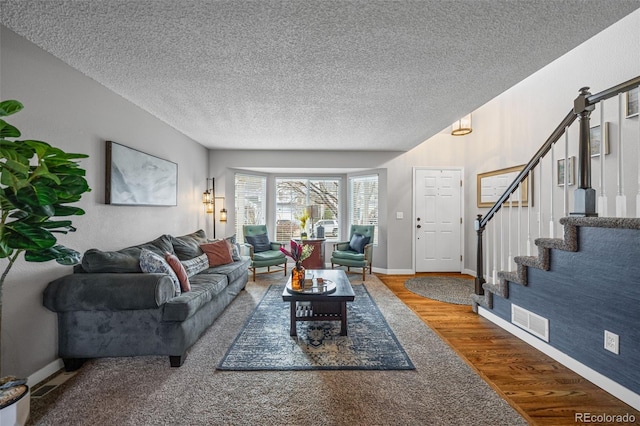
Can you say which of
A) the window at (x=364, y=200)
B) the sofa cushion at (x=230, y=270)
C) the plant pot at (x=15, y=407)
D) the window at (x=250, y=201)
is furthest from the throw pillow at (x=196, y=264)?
the window at (x=364, y=200)

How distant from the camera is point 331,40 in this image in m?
1.83

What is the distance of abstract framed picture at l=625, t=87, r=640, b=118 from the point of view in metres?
2.48

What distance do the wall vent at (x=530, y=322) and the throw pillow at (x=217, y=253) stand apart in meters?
3.45

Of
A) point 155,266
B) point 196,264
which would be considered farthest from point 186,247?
point 155,266

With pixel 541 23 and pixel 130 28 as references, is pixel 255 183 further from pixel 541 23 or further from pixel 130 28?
pixel 541 23

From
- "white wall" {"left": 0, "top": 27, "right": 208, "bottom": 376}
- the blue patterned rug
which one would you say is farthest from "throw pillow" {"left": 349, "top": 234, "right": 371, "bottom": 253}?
"white wall" {"left": 0, "top": 27, "right": 208, "bottom": 376}

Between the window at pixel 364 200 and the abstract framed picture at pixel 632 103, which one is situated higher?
the abstract framed picture at pixel 632 103

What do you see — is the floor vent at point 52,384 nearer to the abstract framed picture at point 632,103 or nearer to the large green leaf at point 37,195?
the large green leaf at point 37,195

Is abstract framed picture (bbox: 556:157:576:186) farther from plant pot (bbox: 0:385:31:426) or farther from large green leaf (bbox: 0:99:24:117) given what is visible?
plant pot (bbox: 0:385:31:426)

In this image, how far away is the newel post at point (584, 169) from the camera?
2057 mm

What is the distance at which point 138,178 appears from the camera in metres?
3.06

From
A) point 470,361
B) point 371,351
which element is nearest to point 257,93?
point 371,351

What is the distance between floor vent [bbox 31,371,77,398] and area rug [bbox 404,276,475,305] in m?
3.91

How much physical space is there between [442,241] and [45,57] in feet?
19.1
